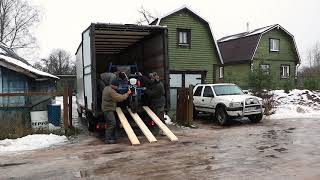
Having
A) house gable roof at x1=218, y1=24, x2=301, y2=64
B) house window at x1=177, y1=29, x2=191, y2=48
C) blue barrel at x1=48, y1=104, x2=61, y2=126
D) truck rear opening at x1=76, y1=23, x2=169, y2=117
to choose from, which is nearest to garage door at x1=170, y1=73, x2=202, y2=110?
house window at x1=177, y1=29, x2=191, y2=48

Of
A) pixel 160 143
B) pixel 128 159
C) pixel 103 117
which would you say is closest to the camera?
pixel 128 159

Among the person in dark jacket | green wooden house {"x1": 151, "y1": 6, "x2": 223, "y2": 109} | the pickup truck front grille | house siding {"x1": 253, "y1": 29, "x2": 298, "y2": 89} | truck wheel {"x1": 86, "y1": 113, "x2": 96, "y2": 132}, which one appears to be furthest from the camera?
house siding {"x1": 253, "y1": 29, "x2": 298, "y2": 89}

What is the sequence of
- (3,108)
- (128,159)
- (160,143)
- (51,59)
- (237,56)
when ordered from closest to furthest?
1. (128,159)
2. (160,143)
3. (3,108)
4. (237,56)
5. (51,59)

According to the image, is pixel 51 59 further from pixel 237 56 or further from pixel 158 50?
pixel 158 50

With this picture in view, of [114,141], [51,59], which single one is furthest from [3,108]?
[51,59]

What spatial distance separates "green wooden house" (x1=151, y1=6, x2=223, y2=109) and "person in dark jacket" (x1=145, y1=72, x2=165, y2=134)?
38.4 ft

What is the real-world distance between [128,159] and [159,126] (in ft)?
10.6

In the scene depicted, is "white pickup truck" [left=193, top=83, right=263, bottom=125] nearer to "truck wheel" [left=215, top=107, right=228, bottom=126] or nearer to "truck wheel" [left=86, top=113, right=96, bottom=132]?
"truck wheel" [left=215, top=107, right=228, bottom=126]

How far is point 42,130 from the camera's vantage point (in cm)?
1301

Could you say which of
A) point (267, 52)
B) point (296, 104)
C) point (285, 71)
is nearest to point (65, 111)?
point (296, 104)

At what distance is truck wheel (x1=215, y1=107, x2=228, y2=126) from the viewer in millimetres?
16391

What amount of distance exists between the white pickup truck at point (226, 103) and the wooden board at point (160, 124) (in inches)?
164

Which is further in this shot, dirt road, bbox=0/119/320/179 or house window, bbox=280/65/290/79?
house window, bbox=280/65/290/79

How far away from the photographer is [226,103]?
16391mm
